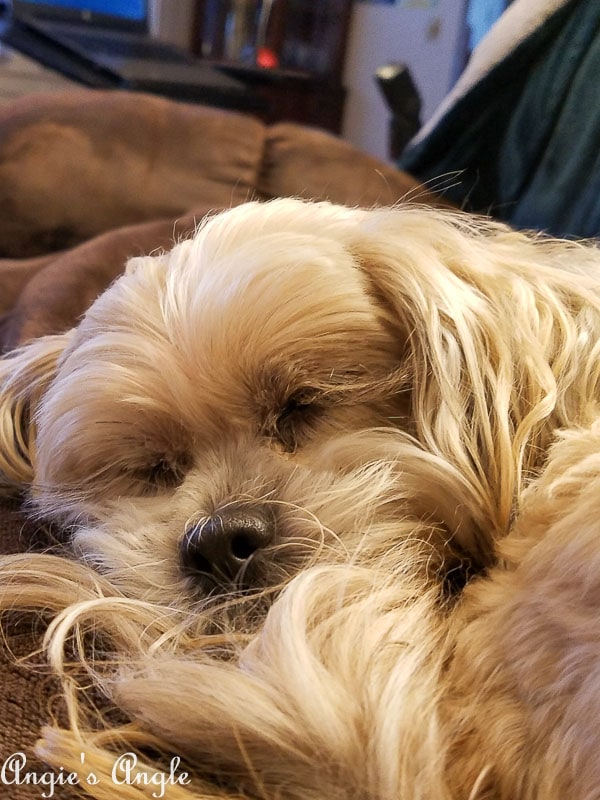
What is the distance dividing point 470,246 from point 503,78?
2.95ft

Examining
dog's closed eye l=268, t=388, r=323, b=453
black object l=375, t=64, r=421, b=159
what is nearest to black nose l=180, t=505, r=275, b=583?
dog's closed eye l=268, t=388, r=323, b=453

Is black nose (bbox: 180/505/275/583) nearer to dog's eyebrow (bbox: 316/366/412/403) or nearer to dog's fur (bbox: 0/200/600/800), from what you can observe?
dog's fur (bbox: 0/200/600/800)

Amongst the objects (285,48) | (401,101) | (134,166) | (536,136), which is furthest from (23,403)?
(285,48)

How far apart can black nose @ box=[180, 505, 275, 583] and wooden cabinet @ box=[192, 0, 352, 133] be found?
3852 millimetres

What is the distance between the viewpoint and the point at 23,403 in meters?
1.08

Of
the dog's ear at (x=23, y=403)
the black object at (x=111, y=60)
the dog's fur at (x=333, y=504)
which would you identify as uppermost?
the black object at (x=111, y=60)

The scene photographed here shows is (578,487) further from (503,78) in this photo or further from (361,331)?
(503,78)

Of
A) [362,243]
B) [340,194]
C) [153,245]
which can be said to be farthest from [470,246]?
[340,194]

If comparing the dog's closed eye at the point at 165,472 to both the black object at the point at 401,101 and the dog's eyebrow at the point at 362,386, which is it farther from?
the black object at the point at 401,101

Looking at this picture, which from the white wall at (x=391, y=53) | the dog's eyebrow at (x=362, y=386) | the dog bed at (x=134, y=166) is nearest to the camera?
the dog's eyebrow at (x=362, y=386)

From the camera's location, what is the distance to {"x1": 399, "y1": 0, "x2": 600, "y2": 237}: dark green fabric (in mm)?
1460

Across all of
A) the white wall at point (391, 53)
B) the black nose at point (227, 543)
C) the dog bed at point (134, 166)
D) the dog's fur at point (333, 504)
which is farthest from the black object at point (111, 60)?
the black nose at point (227, 543)

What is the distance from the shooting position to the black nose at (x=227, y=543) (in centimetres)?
72

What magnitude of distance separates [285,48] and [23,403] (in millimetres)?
4064
